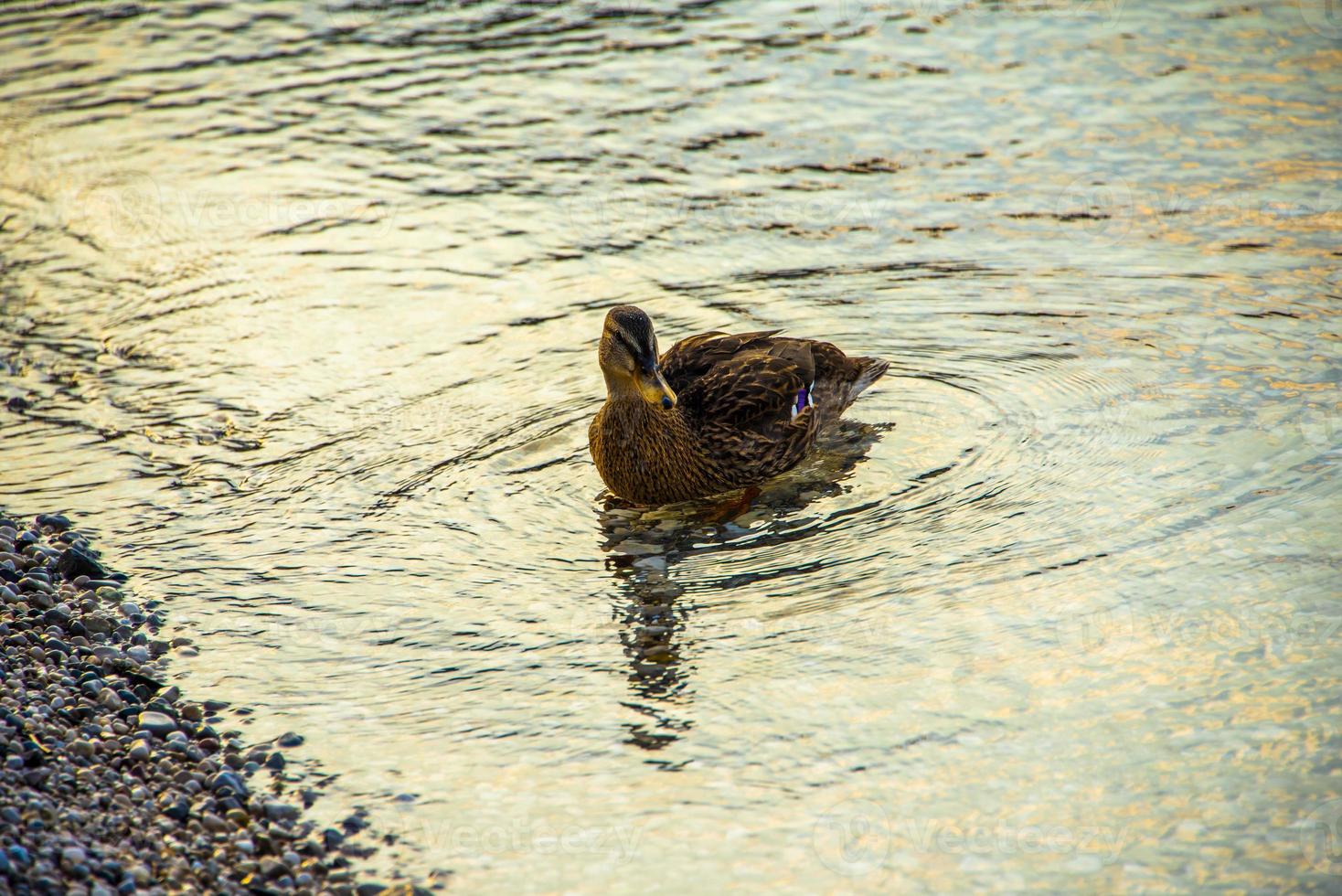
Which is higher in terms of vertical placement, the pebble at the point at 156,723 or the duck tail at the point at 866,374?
the duck tail at the point at 866,374

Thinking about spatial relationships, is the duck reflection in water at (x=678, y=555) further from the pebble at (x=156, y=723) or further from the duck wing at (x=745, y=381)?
the pebble at (x=156, y=723)

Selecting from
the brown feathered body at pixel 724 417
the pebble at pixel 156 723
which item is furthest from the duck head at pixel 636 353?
the pebble at pixel 156 723

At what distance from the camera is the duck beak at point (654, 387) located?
757 cm

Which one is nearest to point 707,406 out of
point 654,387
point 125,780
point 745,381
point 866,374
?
point 745,381

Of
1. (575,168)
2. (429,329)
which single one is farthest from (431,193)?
(429,329)

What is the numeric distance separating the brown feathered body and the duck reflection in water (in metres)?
0.13

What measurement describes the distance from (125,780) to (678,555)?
323 cm

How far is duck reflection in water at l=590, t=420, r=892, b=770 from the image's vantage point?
6.29 meters

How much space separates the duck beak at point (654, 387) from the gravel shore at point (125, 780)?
2751mm

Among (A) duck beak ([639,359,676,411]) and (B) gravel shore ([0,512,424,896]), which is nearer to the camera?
(B) gravel shore ([0,512,424,896])

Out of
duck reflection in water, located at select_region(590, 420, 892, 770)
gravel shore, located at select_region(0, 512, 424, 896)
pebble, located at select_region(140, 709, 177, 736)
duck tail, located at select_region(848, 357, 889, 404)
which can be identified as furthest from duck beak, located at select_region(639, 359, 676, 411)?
pebble, located at select_region(140, 709, 177, 736)

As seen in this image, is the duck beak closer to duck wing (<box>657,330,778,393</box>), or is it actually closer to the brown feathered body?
the brown feathered body

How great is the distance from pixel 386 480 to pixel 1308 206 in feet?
24.9

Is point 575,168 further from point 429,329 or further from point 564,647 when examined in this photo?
point 564,647
